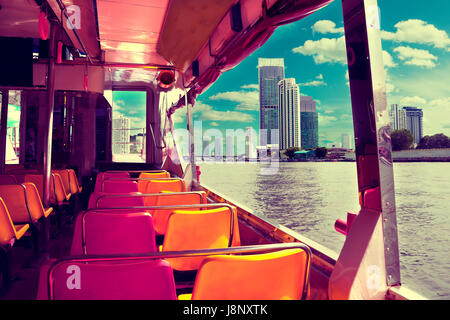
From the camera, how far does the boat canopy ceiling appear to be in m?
3.44

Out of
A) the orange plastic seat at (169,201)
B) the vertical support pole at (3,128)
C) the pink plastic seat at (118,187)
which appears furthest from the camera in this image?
the vertical support pole at (3,128)

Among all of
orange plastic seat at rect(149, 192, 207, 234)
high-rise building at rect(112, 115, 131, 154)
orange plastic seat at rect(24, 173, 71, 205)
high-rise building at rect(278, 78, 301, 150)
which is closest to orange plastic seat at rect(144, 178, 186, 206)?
orange plastic seat at rect(149, 192, 207, 234)

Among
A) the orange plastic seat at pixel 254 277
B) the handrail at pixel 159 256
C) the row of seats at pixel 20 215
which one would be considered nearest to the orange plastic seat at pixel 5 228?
the row of seats at pixel 20 215

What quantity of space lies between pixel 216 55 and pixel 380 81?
3.65 meters

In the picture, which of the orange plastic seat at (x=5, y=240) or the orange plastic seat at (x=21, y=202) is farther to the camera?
the orange plastic seat at (x=21, y=202)

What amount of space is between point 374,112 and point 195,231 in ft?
3.92

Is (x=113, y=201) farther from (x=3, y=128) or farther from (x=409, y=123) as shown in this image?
(x=3, y=128)

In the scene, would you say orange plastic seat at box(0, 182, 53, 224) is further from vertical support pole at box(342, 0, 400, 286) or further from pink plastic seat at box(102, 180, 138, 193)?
vertical support pole at box(342, 0, 400, 286)

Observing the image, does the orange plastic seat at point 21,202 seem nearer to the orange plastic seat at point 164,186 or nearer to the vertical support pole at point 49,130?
the vertical support pole at point 49,130

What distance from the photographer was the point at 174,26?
4.79m

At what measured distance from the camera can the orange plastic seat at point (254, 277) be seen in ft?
3.32

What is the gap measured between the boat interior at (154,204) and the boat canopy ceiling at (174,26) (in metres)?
0.02

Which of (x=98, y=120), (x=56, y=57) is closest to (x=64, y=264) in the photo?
(x=56, y=57)
